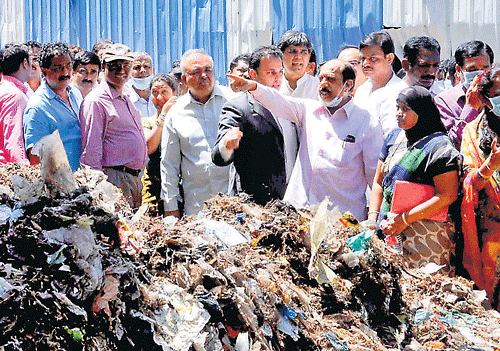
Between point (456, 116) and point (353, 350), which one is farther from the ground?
point (456, 116)

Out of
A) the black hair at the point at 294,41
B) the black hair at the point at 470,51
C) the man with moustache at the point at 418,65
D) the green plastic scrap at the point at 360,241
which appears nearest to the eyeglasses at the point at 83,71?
the black hair at the point at 294,41

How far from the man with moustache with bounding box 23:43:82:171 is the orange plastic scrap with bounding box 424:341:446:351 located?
276 centimetres

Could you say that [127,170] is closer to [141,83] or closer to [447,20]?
[141,83]

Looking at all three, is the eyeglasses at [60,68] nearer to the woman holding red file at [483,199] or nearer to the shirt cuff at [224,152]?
the shirt cuff at [224,152]

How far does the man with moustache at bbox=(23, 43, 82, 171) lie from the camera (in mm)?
4312

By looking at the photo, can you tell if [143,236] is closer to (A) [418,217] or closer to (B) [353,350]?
(B) [353,350]

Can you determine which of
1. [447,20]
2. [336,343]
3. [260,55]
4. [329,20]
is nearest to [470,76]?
[260,55]

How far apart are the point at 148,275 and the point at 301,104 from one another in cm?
247

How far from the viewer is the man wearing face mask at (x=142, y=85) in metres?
6.67

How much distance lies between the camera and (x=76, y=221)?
1.79 metres

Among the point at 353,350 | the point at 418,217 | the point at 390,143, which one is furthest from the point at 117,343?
the point at 390,143

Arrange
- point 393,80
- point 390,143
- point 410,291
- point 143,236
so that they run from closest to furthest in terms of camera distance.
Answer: point 143,236
point 410,291
point 390,143
point 393,80

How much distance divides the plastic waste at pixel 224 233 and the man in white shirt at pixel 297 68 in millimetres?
2639

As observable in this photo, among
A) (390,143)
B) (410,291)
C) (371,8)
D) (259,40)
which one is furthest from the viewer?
(259,40)
